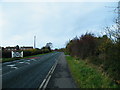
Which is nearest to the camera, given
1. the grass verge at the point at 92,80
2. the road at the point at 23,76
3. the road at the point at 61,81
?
the grass verge at the point at 92,80

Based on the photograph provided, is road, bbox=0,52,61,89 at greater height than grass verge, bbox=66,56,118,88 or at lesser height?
lesser

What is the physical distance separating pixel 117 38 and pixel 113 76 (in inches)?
80.7

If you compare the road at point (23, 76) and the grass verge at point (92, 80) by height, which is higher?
the grass verge at point (92, 80)

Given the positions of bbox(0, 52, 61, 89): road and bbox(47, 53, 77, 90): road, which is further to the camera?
bbox(0, 52, 61, 89): road

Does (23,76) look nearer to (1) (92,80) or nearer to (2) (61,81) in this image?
(2) (61,81)

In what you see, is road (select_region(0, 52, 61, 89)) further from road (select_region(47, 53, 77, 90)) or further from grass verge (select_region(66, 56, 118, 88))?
grass verge (select_region(66, 56, 118, 88))

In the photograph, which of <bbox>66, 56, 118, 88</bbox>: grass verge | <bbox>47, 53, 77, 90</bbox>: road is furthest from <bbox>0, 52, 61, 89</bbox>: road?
<bbox>66, 56, 118, 88</bbox>: grass verge

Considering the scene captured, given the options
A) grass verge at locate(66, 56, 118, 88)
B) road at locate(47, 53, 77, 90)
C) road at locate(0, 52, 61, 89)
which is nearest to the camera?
grass verge at locate(66, 56, 118, 88)

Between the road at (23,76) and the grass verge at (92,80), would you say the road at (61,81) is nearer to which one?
the grass verge at (92,80)

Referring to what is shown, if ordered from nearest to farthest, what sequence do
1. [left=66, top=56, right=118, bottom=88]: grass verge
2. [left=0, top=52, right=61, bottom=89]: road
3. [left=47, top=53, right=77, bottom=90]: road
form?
[left=66, top=56, right=118, bottom=88]: grass verge
[left=47, top=53, right=77, bottom=90]: road
[left=0, top=52, right=61, bottom=89]: road

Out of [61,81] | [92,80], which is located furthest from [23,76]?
[92,80]

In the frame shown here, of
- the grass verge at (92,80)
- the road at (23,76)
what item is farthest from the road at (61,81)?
the road at (23,76)

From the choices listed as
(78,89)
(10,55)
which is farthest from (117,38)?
(10,55)

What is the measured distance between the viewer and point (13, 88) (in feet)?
20.4
